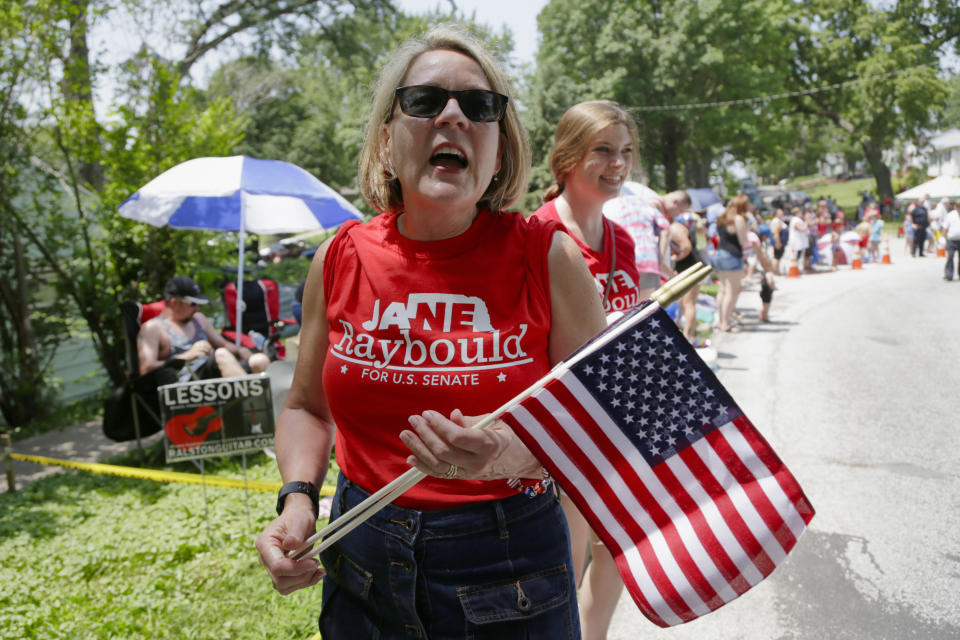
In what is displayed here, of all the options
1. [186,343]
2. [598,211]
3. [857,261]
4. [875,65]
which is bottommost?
[857,261]

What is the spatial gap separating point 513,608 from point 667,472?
458 mm

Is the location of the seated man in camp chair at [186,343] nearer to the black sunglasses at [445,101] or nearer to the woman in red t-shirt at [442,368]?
the woman in red t-shirt at [442,368]

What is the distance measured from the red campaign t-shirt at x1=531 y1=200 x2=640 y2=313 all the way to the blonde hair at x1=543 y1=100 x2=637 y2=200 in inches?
9.5

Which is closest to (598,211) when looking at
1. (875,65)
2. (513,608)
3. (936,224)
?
(513,608)

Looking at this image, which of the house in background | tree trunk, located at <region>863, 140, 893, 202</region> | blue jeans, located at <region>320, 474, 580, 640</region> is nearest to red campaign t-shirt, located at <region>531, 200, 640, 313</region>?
blue jeans, located at <region>320, 474, 580, 640</region>

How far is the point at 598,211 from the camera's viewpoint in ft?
10.5

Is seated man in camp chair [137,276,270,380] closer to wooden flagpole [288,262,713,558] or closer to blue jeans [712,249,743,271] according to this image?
wooden flagpole [288,262,713,558]

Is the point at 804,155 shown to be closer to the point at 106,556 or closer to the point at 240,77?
the point at 240,77

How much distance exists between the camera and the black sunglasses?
1.68 m

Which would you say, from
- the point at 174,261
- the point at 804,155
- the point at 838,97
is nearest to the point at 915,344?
the point at 174,261

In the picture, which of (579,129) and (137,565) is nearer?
(579,129)

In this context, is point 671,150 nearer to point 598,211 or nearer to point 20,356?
point 20,356

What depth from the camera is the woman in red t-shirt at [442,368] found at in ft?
5.16

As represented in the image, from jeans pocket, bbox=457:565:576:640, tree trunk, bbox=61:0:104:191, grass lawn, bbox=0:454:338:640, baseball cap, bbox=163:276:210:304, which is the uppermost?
tree trunk, bbox=61:0:104:191
